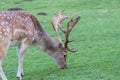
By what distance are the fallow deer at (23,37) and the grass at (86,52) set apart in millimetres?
407

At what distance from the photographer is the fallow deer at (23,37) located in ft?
31.2

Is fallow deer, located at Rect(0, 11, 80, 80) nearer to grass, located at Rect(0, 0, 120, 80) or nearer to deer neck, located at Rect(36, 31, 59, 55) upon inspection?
deer neck, located at Rect(36, 31, 59, 55)

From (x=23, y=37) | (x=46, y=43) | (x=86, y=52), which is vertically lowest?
(x=86, y=52)

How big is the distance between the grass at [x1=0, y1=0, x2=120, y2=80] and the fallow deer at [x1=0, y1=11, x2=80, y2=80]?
41 centimetres

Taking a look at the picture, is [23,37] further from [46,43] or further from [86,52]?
[86,52]

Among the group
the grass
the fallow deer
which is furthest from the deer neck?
the grass

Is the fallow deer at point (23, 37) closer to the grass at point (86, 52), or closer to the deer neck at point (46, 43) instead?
the deer neck at point (46, 43)

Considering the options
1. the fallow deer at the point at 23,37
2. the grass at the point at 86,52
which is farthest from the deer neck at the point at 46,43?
the grass at the point at 86,52

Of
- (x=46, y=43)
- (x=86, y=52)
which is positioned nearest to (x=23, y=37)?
(x=46, y=43)

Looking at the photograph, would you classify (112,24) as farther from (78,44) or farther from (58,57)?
(58,57)

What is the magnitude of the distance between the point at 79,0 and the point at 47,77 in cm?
1434

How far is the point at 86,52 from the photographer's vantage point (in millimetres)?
12938

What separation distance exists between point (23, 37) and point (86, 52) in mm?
3294

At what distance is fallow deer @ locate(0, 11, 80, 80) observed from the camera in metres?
9.52
